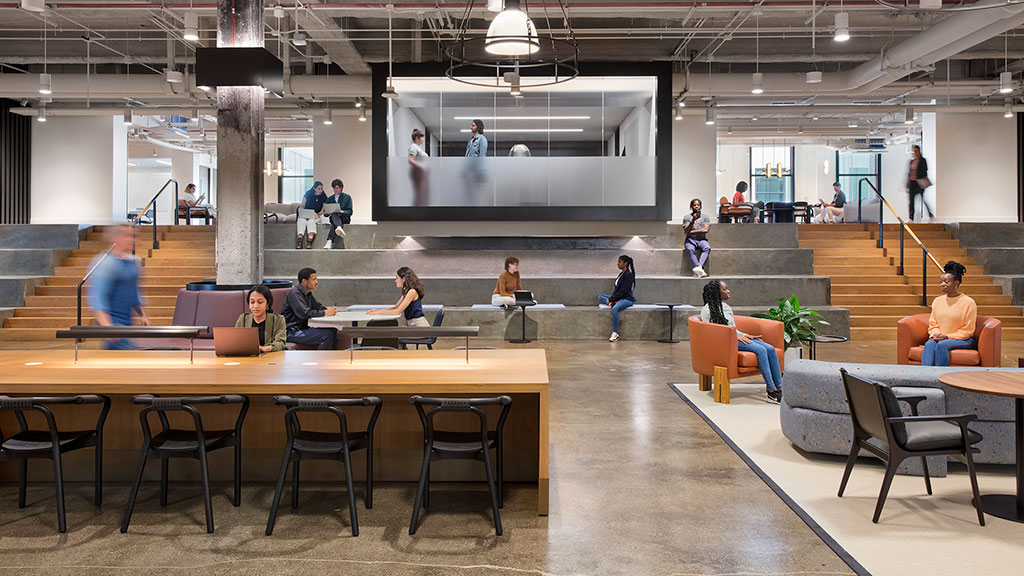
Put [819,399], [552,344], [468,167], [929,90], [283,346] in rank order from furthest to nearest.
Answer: [929,90], [468,167], [552,344], [283,346], [819,399]

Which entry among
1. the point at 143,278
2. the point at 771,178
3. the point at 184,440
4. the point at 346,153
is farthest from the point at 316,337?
the point at 771,178

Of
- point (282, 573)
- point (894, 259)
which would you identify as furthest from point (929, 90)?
point (282, 573)

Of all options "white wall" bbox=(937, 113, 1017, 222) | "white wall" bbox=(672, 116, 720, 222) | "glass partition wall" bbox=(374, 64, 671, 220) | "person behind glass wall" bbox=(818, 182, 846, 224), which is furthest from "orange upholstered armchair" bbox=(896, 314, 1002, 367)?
"white wall" bbox=(937, 113, 1017, 222)

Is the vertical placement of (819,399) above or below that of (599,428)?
above

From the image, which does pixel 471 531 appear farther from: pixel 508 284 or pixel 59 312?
pixel 59 312

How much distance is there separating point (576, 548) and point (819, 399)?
7.06 ft

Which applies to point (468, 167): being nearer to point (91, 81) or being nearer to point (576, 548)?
point (91, 81)

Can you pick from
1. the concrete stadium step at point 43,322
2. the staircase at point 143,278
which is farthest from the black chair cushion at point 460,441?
the concrete stadium step at point 43,322

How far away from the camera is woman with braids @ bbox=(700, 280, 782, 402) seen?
21.9 ft

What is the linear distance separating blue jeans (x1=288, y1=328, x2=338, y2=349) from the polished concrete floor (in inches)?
120

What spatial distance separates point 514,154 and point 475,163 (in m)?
0.70

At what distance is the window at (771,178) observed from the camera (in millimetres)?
24844

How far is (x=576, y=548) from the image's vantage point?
3.45 meters

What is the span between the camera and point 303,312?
7.00m
